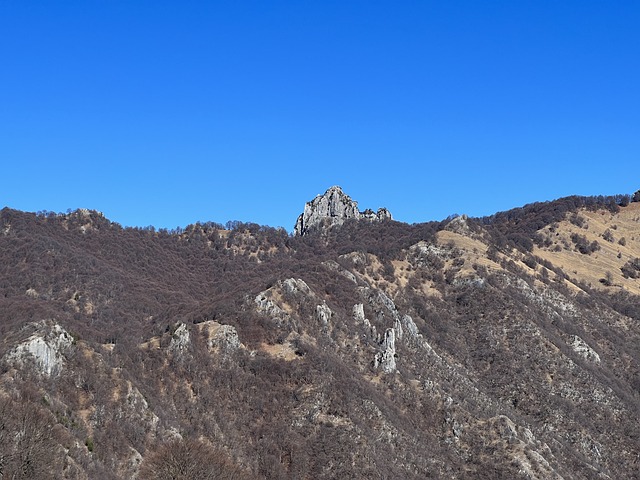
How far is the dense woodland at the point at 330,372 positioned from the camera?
232 feet

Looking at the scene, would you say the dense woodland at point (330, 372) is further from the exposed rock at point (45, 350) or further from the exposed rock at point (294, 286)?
the exposed rock at point (45, 350)

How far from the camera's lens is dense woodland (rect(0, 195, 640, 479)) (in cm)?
7056

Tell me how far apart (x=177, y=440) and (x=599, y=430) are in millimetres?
67183

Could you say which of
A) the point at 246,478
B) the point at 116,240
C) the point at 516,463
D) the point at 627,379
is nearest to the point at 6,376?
the point at 246,478

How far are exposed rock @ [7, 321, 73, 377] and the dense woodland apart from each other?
49cm

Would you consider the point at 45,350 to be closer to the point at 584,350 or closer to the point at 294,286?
the point at 294,286

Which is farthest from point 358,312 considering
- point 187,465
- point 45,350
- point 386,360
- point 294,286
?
point 187,465

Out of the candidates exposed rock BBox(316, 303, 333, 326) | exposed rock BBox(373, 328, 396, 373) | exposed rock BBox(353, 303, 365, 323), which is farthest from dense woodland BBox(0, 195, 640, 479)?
exposed rock BBox(353, 303, 365, 323)

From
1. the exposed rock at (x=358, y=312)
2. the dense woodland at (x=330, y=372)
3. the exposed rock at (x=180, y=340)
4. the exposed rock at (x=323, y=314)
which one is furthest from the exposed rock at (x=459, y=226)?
the exposed rock at (x=180, y=340)

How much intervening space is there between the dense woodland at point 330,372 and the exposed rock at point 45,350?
1.60ft

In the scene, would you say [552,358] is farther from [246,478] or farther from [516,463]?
[246,478]

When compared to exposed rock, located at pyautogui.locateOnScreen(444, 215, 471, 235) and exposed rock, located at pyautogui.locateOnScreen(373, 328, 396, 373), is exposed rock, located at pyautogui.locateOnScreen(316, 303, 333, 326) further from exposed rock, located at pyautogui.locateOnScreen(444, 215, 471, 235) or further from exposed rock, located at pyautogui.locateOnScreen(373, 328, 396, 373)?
exposed rock, located at pyautogui.locateOnScreen(444, 215, 471, 235)

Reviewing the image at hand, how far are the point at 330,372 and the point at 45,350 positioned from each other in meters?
35.6

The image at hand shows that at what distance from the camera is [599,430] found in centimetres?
10369
